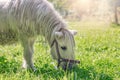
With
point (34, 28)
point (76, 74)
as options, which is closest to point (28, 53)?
point (34, 28)

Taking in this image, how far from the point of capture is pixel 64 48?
7.34m

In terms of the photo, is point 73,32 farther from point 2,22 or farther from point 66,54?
point 2,22

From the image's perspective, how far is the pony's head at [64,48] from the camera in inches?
285

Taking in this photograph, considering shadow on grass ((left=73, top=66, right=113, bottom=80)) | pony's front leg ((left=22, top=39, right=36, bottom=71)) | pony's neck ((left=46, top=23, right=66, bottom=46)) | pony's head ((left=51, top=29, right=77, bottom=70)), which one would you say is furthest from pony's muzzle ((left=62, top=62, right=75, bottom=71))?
pony's front leg ((left=22, top=39, right=36, bottom=71))

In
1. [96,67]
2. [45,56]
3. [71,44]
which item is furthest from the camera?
[45,56]

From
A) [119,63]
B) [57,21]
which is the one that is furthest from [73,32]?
[119,63]

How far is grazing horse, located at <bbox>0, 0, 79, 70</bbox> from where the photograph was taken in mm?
7344

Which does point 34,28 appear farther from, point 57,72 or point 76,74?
point 76,74

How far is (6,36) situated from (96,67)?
222cm

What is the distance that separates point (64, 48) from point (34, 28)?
0.91m

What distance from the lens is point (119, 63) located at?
27.1 ft

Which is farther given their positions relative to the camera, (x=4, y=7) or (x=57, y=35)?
(x=4, y=7)

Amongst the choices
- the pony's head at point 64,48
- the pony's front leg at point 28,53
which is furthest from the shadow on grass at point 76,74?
the pony's front leg at point 28,53

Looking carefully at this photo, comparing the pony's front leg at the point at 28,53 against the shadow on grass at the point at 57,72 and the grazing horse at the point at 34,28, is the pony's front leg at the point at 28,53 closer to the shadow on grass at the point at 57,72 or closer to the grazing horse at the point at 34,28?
the grazing horse at the point at 34,28
